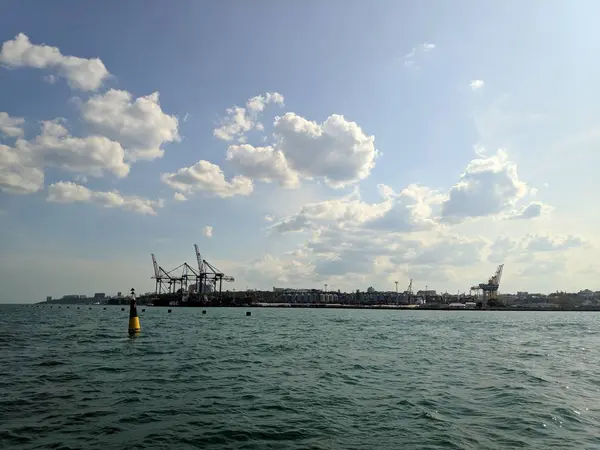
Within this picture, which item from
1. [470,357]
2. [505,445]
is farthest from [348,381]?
[470,357]

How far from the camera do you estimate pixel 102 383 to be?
19.8 m

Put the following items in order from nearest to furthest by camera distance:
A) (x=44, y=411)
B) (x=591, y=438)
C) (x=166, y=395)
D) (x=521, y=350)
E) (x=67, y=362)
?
(x=591, y=438)
(x=44, y=411)
(x=166, y=395)
(x=67, y=362)
(x=521, y=350)

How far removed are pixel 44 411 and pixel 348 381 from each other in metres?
12.6

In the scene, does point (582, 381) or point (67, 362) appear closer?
point (582, 381)

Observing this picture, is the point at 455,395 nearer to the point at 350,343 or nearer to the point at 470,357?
the point at 470,357

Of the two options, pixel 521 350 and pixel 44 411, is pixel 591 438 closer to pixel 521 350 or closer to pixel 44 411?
pixel 44 411

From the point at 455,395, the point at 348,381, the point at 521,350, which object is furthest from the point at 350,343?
the point at 455,395

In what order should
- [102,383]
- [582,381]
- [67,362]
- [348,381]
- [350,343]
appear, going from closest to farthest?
[102,383], [348,381], [582,381], [67,362], [350,343]

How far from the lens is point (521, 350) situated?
123 feet

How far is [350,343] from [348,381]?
19.7 metres

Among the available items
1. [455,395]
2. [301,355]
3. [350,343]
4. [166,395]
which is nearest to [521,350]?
[350,343]

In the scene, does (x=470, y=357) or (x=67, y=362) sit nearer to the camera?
(x=67, y=362)

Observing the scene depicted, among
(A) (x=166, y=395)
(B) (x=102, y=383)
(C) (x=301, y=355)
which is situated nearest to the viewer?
(A) (x=166, y=395)

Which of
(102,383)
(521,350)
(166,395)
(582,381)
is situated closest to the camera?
(166,395)
